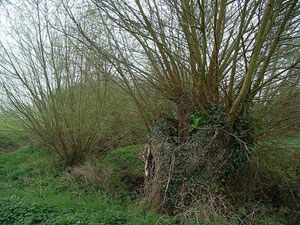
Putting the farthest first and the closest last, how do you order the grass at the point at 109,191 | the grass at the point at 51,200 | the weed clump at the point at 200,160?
1. the weed clump at the point at 200,160
2. the grass at the point at 109,191
3. the grass at the point at 51,200

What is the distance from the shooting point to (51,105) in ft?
24.1

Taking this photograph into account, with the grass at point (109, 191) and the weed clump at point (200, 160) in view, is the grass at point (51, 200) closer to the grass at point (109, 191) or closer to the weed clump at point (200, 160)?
the grass at point (109, 191)

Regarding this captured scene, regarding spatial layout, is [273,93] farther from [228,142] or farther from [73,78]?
[73,78]

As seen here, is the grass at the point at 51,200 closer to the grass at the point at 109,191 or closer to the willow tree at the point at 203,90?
the grass at the point at 109,191

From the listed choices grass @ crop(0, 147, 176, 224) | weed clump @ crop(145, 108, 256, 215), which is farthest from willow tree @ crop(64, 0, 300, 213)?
grass @ crop(0, 147, 176, 224)

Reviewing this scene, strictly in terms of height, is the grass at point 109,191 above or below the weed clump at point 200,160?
below

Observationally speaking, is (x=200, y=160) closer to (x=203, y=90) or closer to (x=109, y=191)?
(x=203, y=90)

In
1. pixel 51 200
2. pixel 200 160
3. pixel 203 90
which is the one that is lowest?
pixel 51 200

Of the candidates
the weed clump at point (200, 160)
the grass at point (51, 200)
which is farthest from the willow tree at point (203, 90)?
the grass at point (51, 200)

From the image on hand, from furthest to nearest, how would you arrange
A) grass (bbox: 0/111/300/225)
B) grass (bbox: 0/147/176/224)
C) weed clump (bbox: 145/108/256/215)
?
weed clump (bbox: 145/108/256/215) → grass (bbox: 0/111/300/225) → grass (bbox: 0/147/176/224)

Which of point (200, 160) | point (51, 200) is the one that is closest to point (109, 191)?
point (51, 200)

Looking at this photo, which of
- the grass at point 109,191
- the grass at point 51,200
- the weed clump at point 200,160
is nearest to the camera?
the grass at point 51,200

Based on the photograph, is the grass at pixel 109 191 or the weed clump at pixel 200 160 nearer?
the grass at pixel 109 191

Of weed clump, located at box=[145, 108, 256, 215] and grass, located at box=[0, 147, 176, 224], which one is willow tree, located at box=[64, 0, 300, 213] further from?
grass, located at box=[0, 147, 176, 224]
